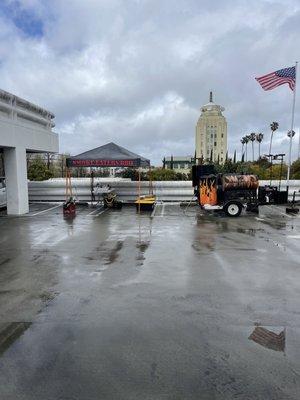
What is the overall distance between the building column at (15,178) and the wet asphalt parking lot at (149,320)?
7330 millimetres

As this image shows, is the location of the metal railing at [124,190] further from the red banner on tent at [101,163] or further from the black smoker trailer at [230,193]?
the black smoker trailer at [230,193]

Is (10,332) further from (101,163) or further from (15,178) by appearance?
(101,163)

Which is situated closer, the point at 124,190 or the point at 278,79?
the point at 278,79

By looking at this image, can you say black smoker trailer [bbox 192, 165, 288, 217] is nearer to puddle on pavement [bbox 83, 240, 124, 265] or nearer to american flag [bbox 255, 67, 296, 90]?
american flag [bbox 255, 67, 296, 90]

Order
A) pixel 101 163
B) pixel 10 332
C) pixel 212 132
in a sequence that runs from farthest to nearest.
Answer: pixel 212 132 < pixel 101 163 < pixel 10 332

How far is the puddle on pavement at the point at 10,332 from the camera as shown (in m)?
4.87

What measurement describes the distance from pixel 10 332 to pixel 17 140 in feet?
46.1

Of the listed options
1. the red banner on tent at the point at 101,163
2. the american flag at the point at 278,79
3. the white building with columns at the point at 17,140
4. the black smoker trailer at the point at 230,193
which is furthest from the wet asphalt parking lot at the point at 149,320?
the american flag at the point at 278,79

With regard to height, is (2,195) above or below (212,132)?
below

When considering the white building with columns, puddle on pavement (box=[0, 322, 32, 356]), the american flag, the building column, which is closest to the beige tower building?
the american flag

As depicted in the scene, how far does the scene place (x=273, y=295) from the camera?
6656mm

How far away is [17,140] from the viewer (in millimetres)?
17938

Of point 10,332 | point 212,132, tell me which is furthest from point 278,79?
point 212,132

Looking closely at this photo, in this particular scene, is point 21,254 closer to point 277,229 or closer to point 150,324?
point 150,324
